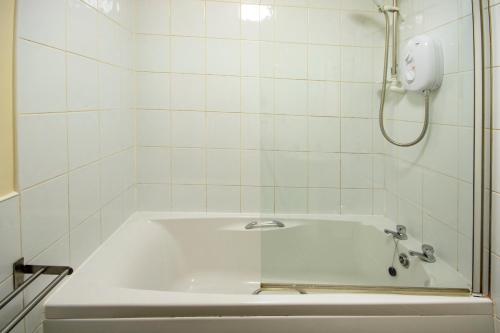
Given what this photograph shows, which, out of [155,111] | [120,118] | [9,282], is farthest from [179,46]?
[9,282]

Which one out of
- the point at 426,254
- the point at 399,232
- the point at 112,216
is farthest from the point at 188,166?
the point at 426,254

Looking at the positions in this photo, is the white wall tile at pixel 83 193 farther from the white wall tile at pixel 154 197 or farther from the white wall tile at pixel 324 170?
the white wall tile at pixel 324 170

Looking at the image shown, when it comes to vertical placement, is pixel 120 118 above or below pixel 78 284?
above

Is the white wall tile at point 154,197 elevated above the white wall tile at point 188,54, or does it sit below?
below

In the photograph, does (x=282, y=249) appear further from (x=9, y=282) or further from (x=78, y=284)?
(x=9, y=282)

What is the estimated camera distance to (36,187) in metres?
1.04

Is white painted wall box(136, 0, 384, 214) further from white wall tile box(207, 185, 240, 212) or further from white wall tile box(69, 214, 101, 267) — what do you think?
white wall tile box(69, 214, 101, 267)

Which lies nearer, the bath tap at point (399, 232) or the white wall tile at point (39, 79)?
the white wall tile at point (39, 79)

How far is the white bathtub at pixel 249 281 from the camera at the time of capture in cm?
109

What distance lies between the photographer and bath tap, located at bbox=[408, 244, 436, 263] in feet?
4.83

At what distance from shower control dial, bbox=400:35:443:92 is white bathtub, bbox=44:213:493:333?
27.9 inches

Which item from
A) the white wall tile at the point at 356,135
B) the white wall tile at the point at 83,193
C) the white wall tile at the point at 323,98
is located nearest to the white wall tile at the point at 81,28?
the white wall tile at the point at 83,193

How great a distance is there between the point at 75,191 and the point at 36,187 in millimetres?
238

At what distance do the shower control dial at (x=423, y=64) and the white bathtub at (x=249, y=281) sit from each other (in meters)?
0.71
